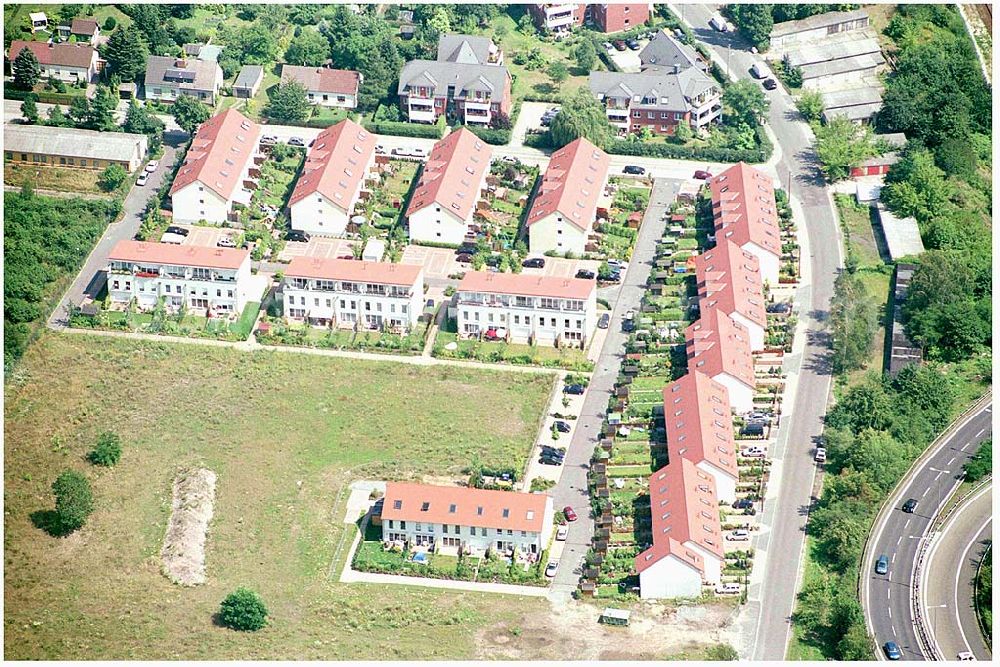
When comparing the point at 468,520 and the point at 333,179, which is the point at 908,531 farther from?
the point at 333,179

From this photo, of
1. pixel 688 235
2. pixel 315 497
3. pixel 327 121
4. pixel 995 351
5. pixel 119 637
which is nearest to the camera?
pixel 119 637

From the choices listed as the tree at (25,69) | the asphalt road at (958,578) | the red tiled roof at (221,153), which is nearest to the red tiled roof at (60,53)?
the tree at (25,69)

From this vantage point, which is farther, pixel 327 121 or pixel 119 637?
pixel 327 121

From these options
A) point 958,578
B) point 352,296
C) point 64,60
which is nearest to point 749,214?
point 352,296

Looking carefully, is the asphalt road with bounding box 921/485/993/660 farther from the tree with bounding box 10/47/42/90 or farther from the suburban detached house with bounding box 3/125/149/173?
the tree with bounding box 10/47/42/90

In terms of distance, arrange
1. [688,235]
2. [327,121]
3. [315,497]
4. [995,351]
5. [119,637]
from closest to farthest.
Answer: [119,637] → [315,497] → [995,351] → [688,235] → [327,121]

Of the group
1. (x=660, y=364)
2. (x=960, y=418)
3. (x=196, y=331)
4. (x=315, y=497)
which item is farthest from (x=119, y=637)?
(x=960, y=418)

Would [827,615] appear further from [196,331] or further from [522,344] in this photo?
[196,331]

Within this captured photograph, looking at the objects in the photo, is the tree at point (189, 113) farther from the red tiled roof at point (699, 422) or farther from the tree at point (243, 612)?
the tree at point (243, 612)
